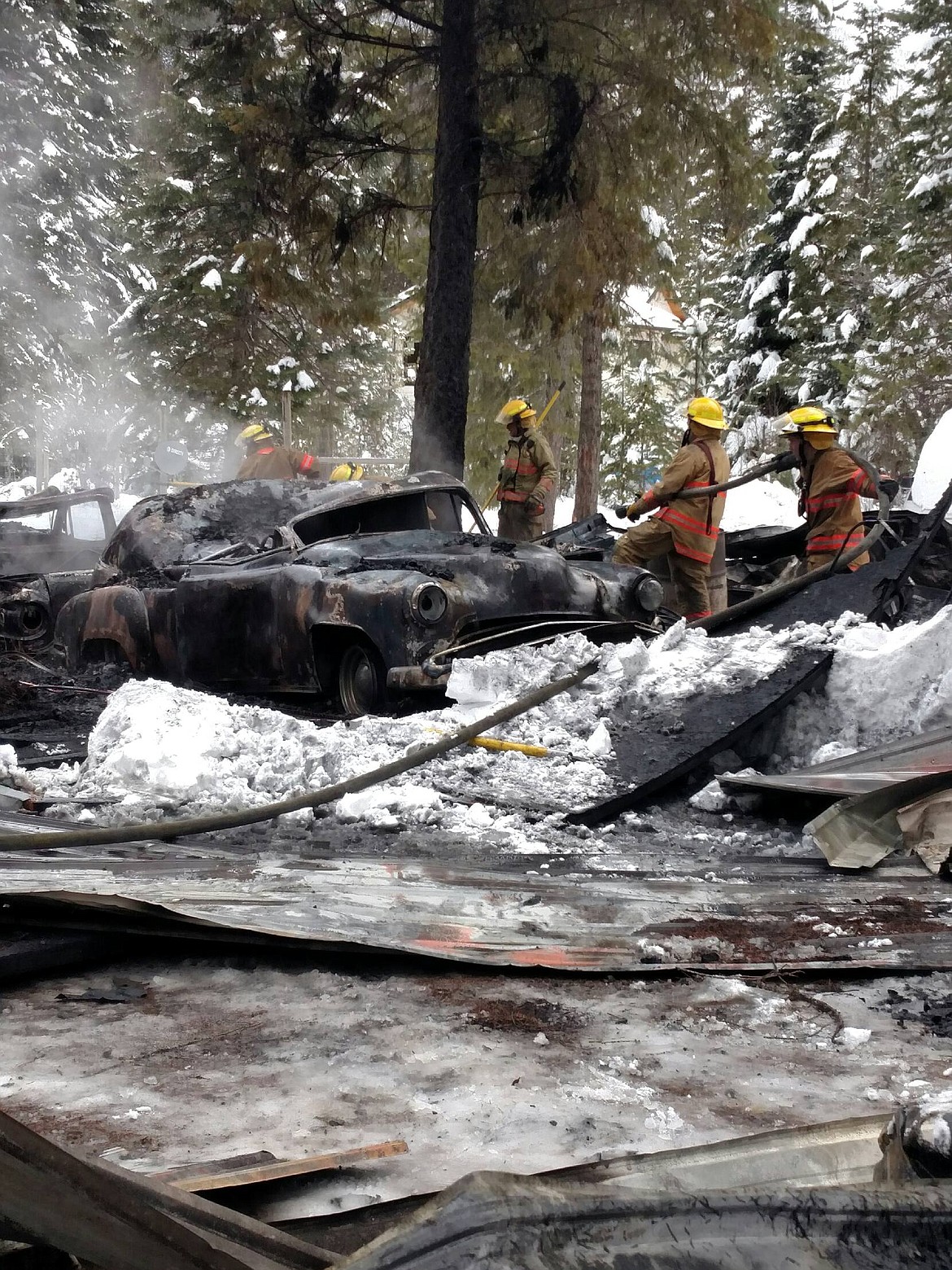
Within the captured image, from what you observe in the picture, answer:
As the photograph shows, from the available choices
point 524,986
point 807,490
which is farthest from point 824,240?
point 524,986

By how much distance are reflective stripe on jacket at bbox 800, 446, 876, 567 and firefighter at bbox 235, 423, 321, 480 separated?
19.1 feet

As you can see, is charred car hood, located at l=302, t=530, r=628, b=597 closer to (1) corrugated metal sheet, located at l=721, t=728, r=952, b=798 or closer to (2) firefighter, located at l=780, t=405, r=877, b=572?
(2) firefighter, located at l=780, t=405, r=877, b=572

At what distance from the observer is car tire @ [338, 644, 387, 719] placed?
20.3 ft

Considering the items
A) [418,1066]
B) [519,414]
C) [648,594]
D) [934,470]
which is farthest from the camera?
[519,414]

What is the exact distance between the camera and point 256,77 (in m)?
11.6

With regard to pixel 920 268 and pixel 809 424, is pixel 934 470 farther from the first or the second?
pixel 920 268

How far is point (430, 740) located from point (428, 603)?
3.27 feet

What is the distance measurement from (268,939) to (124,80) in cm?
2725

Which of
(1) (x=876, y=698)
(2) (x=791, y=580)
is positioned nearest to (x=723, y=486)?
(2) (x=791, y=580)

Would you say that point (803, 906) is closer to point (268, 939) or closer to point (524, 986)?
point (524, 986)

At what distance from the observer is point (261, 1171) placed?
174 cm

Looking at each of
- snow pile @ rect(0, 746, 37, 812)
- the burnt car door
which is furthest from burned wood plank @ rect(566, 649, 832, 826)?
the burnt car door

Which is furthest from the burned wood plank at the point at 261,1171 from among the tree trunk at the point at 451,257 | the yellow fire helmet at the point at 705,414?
the tree trunk at the point at 451,257

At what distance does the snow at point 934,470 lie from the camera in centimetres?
895
